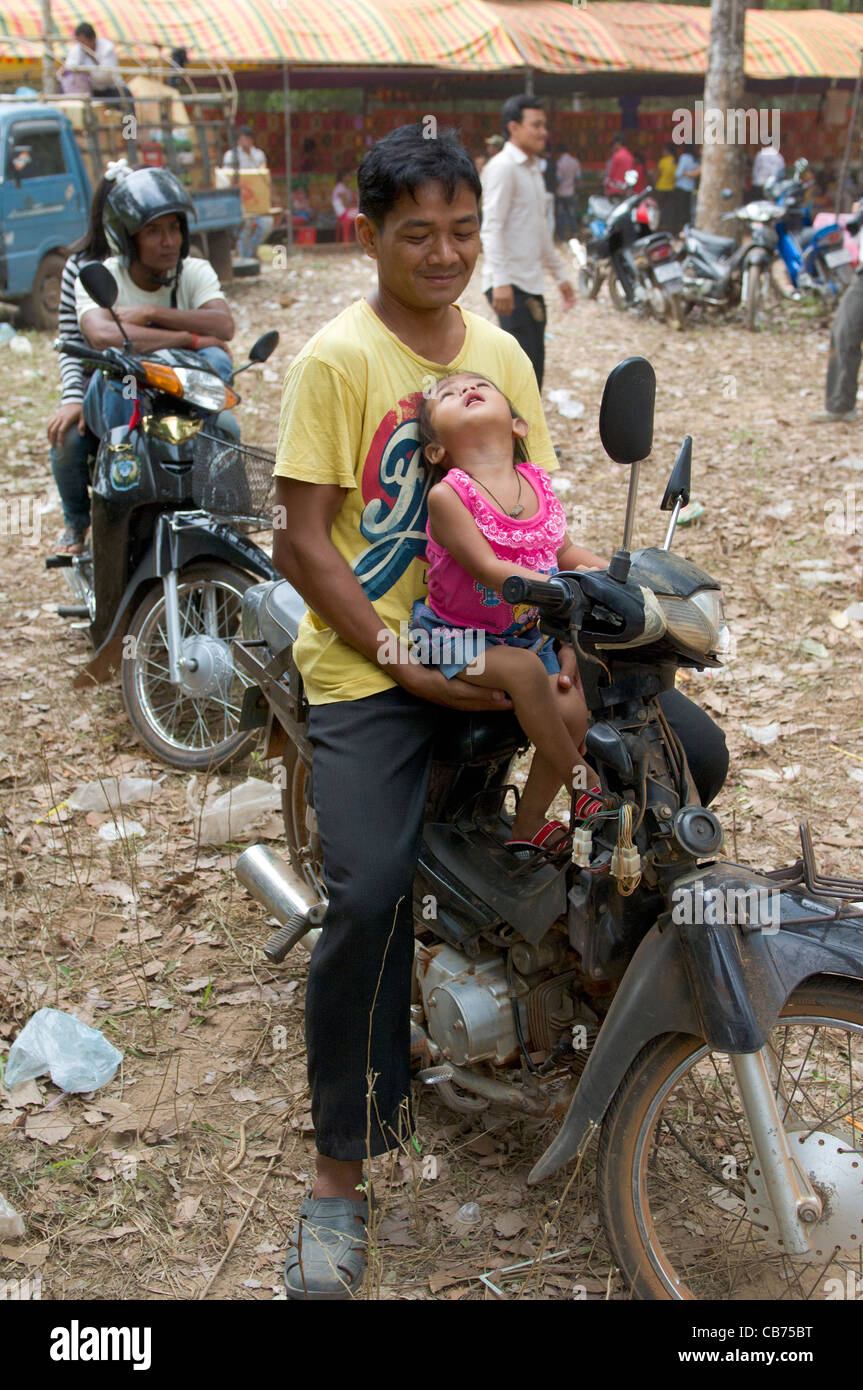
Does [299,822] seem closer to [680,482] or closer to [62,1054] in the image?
[62,1054]

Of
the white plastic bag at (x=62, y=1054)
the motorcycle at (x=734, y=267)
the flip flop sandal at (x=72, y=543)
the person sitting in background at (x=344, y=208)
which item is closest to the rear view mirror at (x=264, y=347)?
the flip flop sandal at (x=72, y=543)

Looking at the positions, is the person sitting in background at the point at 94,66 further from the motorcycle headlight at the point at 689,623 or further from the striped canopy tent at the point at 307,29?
the motorcycle headlight at the point at 689,623

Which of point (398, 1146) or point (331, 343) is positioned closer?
point (331, 343)

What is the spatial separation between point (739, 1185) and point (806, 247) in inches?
526

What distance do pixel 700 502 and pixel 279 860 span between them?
188 inches

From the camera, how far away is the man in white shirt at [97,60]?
46.9 ft

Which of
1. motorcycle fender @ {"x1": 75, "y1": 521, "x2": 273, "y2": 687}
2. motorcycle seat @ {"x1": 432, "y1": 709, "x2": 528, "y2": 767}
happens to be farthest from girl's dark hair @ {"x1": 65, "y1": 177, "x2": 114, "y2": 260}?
motorcycle seat @ {"x1": 432, "y1": 709, "x2": 528, "y2": 767}

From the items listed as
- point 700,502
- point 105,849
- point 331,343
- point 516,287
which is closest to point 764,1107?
point 331,343

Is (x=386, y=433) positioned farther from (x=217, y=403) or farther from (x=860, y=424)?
(x=860, y=424)

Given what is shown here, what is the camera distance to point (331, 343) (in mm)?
2434

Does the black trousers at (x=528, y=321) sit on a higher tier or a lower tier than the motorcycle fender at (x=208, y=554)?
higher

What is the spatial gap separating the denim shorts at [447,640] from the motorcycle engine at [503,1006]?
2.02 ft

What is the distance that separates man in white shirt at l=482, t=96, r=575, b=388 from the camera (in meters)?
7.95

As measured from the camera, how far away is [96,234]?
191 inches
